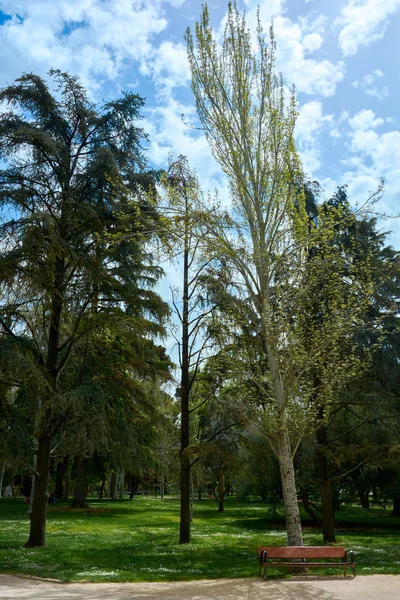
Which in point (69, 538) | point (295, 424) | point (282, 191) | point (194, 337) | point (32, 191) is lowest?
point (69, 538)

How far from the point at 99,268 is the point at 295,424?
→ 6552 millimetres

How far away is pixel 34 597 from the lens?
7926mm

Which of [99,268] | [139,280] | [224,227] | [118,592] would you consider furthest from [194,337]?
[118,592]

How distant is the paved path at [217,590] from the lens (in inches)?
315

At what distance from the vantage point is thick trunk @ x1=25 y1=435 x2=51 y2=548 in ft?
44.3

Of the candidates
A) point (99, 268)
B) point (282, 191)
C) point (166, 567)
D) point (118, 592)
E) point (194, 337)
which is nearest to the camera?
point (118, 592)

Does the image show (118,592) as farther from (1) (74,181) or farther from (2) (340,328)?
(1) (74,181)

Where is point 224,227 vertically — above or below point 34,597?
above

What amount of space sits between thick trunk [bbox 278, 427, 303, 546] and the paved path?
3.44 ft

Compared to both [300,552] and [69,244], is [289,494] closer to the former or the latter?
[300,552]

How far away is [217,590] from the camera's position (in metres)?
8.62

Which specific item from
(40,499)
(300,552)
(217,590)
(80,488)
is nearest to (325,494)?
(300,552)

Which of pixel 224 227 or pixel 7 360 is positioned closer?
pixel 7 360

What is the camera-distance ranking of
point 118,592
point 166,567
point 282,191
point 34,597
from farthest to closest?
point 282,191
point 166,567
point 118,592
point 34,597
